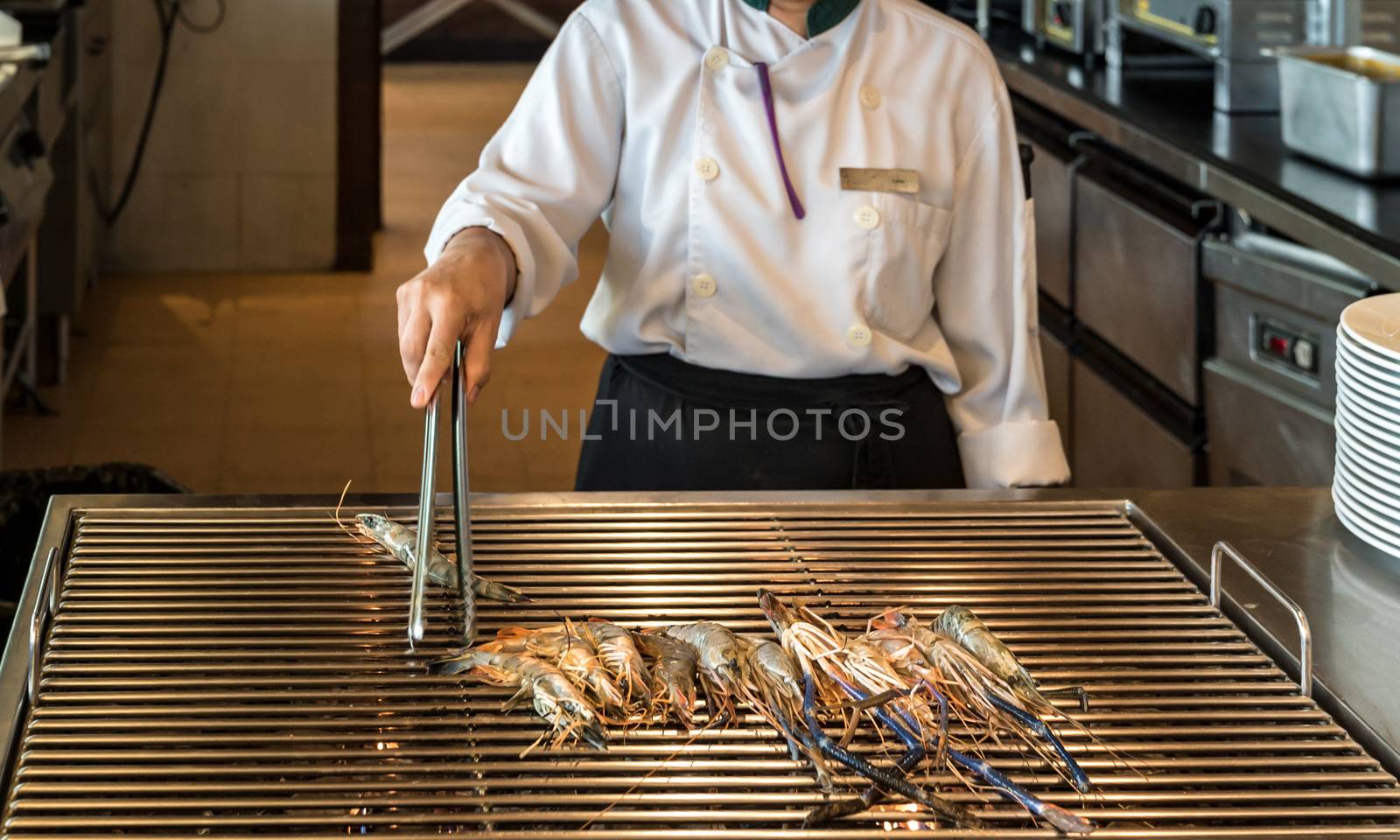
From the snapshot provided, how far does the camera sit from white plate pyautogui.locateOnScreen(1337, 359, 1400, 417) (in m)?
1.29

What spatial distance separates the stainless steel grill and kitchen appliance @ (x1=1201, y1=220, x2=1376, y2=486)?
1141 mm

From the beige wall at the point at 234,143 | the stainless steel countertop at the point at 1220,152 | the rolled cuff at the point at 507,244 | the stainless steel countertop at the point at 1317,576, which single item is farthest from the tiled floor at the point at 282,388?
the stainless steel countertop at the point at 1317,576

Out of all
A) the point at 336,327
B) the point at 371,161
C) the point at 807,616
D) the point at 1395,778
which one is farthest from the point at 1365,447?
the point at 371,161

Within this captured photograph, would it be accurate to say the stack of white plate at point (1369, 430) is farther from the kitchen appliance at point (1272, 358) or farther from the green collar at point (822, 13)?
the kitchen appliance at point (1272, 358)

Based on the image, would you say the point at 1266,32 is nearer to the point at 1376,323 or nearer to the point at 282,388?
the point at 1376,323

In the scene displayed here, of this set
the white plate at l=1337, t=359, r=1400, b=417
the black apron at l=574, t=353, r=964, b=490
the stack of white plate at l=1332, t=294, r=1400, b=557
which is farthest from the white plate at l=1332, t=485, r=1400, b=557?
the black apron at l=574, t=353, r=964, b=490

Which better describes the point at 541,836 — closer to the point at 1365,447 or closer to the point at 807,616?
the point at 807,616

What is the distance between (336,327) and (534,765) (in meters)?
4.28

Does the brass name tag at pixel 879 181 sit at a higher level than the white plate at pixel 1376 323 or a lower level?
higher

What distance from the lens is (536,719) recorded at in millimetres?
1074

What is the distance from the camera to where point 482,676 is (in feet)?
3.69

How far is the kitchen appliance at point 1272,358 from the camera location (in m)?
2.41

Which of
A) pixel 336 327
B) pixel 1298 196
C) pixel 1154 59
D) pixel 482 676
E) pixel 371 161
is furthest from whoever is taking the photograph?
pixel 371 161

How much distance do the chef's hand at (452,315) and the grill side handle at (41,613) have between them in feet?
1.02
